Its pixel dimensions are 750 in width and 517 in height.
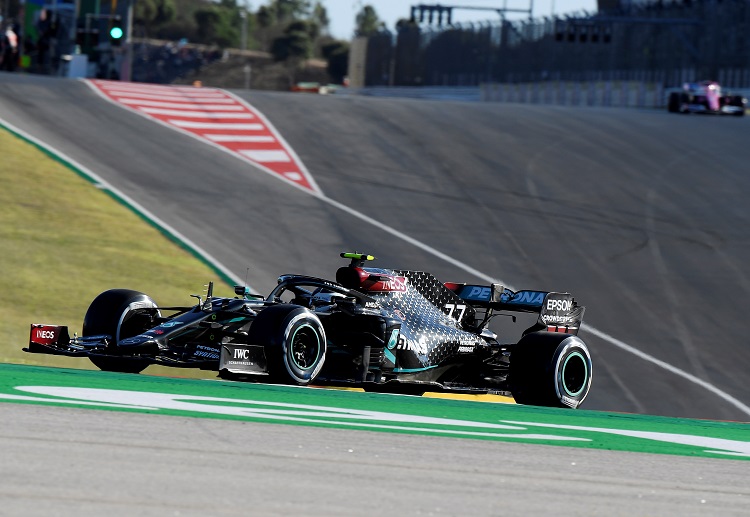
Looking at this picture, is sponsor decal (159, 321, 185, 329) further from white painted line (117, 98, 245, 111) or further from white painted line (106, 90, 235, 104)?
white painted line (106, 90, 235, 104)

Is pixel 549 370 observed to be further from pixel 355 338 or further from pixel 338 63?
pixel 338 63

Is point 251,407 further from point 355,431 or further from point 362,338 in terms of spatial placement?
point 362,338

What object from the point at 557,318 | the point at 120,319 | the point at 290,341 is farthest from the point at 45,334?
the point at 557,318

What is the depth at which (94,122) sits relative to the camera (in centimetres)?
2872

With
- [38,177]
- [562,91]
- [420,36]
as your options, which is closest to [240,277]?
[38,177]

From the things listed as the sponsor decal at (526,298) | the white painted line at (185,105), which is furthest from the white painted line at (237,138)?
the sponsor decal at (526,298)

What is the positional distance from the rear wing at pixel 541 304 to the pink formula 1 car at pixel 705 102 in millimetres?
33444

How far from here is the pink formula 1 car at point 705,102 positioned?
149 feet

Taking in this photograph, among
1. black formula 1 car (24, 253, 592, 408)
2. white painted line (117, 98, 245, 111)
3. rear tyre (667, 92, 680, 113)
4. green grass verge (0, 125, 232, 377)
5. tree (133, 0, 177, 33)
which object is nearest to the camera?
black formula 1 car (24, 253, 592, 408)

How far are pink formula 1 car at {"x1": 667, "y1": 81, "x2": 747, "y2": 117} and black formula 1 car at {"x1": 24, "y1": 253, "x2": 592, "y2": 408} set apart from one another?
3357 cm

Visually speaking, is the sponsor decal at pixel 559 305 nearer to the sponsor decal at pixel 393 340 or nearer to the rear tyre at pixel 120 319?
the sponsor decal at pixel 393 340

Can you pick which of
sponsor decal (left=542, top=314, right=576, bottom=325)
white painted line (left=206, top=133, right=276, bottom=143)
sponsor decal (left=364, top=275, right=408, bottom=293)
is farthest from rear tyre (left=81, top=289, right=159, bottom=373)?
white painted line (left=206, top=133, right=276, bottom=143)

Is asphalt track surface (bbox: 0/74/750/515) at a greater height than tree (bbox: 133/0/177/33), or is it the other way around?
tree (bbox: 133/0/177/33)

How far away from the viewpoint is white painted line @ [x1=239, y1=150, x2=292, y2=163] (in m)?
27.9
